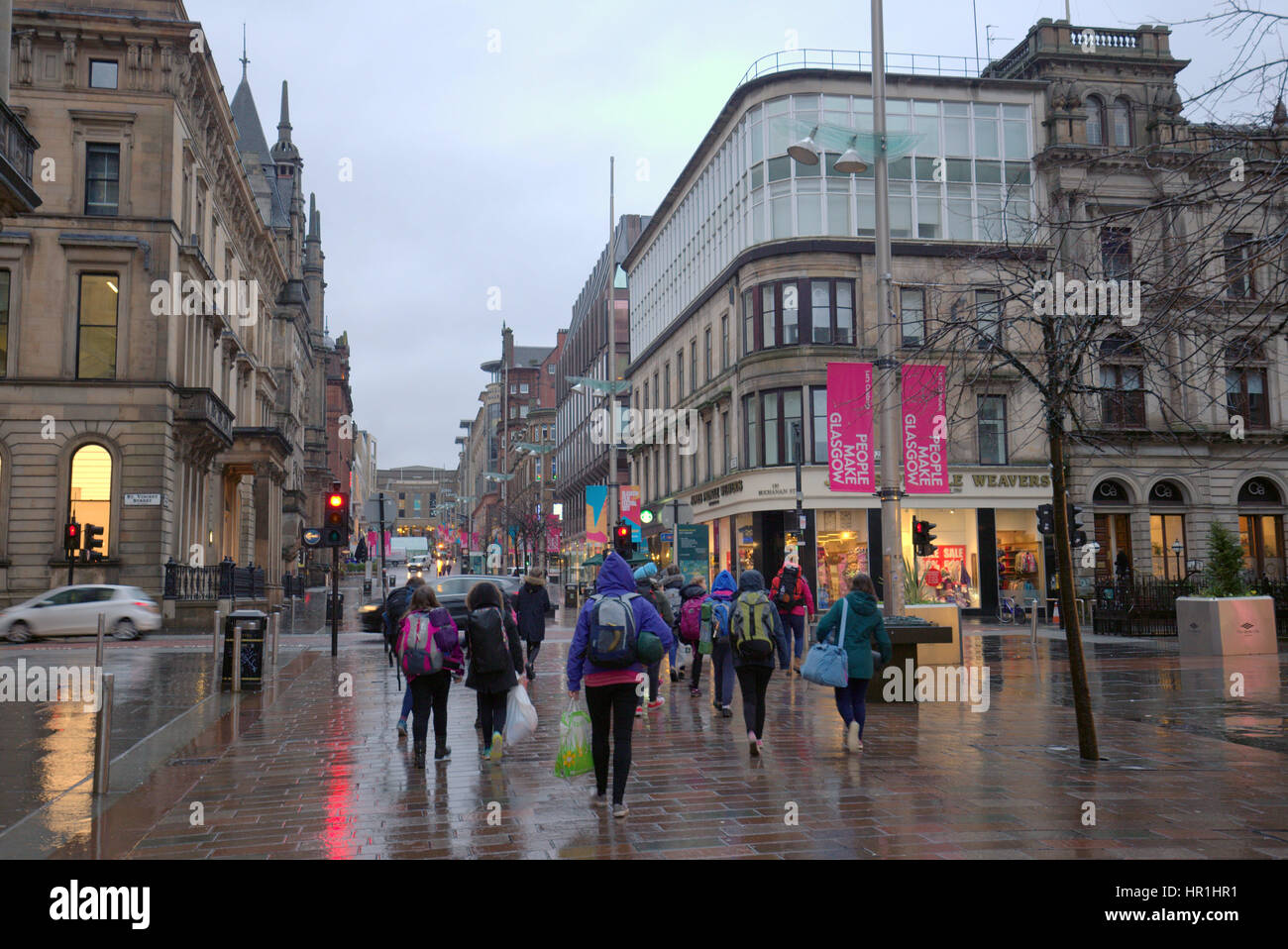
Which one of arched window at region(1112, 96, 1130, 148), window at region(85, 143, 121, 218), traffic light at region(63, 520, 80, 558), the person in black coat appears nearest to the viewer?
the person in black coat

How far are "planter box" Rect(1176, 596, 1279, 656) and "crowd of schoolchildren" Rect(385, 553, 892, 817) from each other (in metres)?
12.1

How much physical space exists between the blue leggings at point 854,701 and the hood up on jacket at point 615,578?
3.29m

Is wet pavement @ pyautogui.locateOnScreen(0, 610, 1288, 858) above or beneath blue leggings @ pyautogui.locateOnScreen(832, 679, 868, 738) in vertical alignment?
beneath

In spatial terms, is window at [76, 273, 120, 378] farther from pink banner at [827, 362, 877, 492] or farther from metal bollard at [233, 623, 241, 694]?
pink banner at [827, 362, 877, 492]

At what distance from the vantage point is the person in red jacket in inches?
670

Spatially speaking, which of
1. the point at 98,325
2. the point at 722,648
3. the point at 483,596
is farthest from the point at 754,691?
the point at 98,325

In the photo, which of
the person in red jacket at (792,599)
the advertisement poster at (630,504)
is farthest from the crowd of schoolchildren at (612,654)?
the advertisement poster at (630,504)

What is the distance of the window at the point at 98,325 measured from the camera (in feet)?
106

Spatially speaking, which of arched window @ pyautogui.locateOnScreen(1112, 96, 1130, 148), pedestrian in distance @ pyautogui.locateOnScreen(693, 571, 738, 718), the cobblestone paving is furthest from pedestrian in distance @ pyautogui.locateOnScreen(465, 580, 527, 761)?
arched window @ pyautogui.locateOnScreen(1112, 96, 1130, 148)

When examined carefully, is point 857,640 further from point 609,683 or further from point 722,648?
point 609,683

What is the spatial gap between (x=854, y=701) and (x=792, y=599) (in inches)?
271

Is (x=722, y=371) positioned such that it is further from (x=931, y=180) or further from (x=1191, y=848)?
(x=1191, y=848)

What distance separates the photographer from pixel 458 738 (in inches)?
448

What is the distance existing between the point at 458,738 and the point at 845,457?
70.2 ft
